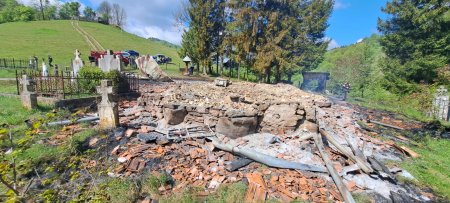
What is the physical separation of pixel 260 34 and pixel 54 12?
272 ft

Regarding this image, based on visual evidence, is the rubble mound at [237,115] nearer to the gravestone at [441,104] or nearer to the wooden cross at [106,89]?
the wooden cross at [106,89]

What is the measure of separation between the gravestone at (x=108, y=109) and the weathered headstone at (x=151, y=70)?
423 inches

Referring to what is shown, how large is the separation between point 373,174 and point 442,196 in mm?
1369

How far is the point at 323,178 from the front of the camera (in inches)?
205

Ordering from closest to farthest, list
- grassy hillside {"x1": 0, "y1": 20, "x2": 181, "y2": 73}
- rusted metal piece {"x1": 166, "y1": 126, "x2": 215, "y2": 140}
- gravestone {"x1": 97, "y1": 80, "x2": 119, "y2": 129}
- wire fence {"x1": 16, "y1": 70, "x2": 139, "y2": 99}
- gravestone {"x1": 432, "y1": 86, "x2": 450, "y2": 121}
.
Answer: rusted metal piece {"x1": 166, "y1": 126, "x2": 215, "y2": 140} → gravestone {"x1": 97, "y1": 80, "x2": 119, "y2": 129} → wire fence {"x1": 16, "y1": 70, "x2": 139, "y2": 99} → gravestone {"x1": 432, "y1": 86, "x2": 450, "y2": 121} → grassy hillside {"x1": 0, "y1": 20, "x2": 181, "y2": 73}

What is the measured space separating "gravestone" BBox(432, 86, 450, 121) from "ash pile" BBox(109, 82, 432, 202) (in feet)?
24.0

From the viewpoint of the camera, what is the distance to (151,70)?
18312 mm

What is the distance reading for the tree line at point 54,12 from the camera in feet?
204

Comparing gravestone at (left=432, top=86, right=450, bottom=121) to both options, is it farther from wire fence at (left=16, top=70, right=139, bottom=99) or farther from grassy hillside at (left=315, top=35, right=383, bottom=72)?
grassy hillside at (left=315, top=35, right=383, bottom=72)

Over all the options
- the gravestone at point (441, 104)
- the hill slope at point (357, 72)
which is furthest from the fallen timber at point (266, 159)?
the hill slope at point (357, 72)

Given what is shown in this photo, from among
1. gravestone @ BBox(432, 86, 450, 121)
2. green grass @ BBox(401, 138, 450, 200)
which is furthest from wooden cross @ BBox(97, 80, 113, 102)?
gravestone @ BBox(432, 86, 450, 121)

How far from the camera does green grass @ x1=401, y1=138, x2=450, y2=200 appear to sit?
5.53 m

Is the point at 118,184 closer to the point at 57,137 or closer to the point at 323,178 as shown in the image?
the point at 57,137

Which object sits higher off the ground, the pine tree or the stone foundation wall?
the pine tree
